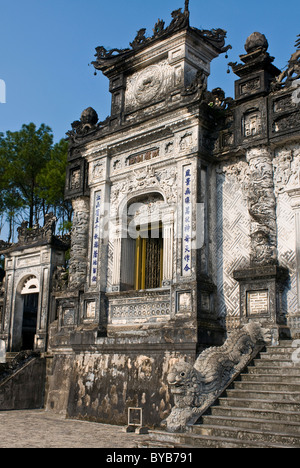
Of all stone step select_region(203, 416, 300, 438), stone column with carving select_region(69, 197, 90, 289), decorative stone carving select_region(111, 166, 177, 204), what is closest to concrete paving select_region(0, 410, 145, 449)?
stone step select_region(203, 416, 300, 438)

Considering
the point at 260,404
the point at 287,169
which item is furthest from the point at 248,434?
the point at 287,169

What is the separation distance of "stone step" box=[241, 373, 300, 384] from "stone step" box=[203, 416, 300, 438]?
101cm

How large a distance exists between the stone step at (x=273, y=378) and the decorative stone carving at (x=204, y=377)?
0.19 m

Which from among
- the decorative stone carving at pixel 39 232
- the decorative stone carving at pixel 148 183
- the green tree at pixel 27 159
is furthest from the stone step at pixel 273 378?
the green tree at pixel 27 159

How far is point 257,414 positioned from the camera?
7.20 metres

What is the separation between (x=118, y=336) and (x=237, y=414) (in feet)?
15.5

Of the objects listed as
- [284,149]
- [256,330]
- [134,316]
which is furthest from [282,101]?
[134,316]

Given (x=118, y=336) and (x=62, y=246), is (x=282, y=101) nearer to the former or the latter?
(x=118, y=336)

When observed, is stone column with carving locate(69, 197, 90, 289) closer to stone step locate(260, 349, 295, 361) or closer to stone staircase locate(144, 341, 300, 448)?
stone step locate(260, 349, 295, 361)

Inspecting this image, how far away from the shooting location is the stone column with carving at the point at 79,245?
1381cm

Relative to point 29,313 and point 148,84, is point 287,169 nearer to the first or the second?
point 148,84

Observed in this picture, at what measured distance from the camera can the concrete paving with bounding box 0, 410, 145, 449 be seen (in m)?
8.01

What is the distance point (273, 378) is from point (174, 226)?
15.0 ft

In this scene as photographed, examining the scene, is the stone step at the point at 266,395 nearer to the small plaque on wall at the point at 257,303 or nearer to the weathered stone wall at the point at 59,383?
the small plaque on wall at the point at 257,303
